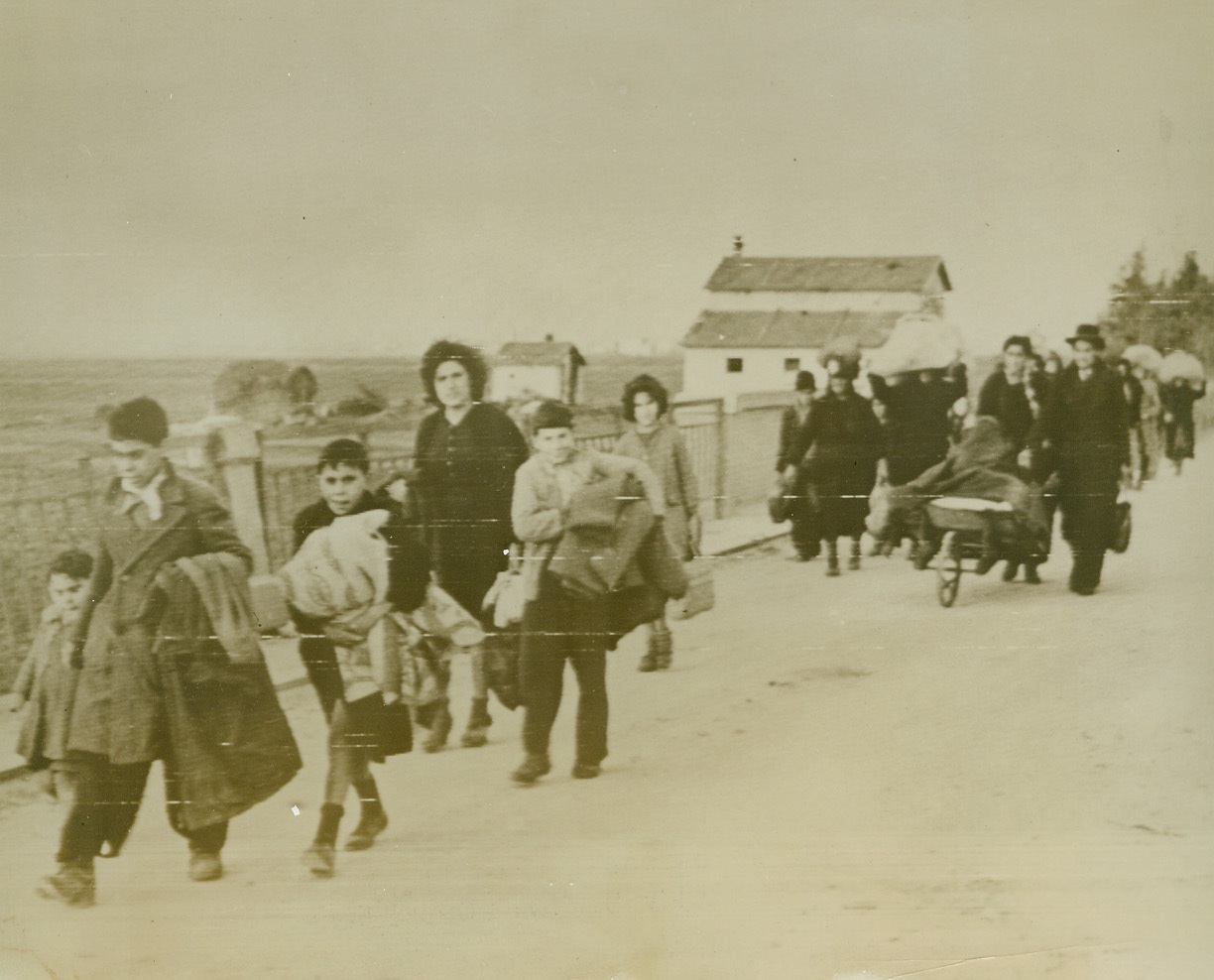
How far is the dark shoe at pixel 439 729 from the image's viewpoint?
9.88ft

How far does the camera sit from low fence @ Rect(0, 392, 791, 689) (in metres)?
2.92

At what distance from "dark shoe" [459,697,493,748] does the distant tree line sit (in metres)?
1.89

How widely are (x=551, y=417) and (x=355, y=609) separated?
2.29 feet

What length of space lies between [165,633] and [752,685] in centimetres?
150

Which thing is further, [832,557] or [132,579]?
[832,557]

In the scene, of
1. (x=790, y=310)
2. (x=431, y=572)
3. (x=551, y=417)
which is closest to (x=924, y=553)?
(x=790, y=310)

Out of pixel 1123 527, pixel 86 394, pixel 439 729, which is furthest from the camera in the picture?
pixel 1123 527

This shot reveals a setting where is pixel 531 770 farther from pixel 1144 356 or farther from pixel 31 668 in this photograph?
pixel 1144 356

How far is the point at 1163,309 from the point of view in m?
3.03

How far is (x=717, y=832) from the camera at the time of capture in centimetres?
306

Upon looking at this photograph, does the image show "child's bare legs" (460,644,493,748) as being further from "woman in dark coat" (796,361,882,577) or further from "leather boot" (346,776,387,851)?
"woman in dark coat" (796,361,882,577)

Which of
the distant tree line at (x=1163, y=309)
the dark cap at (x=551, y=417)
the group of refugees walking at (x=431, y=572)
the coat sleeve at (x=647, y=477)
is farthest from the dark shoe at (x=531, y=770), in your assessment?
the distant tree line at (x=1163, y=309)

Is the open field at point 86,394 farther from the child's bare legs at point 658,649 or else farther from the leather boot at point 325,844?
the leather boot at point 325,844

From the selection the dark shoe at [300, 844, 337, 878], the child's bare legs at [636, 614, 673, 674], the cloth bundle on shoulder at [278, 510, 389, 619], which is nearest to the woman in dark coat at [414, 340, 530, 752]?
the cloth bundle on shoulder at [278, 510, 389, 619]
